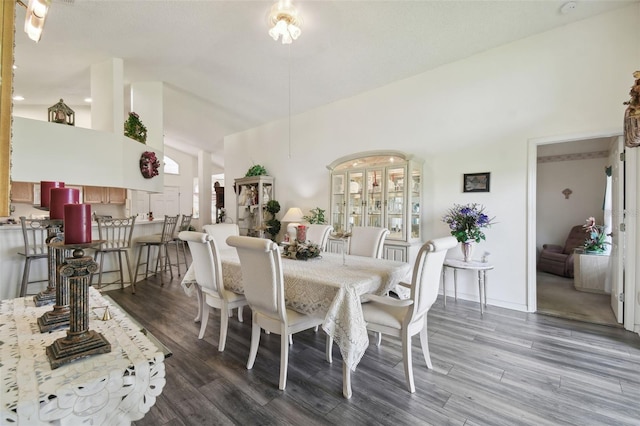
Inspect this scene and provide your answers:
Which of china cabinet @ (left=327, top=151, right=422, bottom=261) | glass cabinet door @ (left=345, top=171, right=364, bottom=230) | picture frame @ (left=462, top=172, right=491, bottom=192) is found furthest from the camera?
glass cabinet door @ (left=345, top=171, right=364, bottom=230)

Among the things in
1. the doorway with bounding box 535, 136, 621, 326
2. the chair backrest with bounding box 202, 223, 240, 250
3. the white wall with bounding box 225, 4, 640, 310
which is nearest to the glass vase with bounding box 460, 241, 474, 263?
the white wall with bounding box 225, 4, 640, 310

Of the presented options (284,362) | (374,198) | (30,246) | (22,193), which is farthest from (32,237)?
(374,198)

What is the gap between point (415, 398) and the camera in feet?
6.16

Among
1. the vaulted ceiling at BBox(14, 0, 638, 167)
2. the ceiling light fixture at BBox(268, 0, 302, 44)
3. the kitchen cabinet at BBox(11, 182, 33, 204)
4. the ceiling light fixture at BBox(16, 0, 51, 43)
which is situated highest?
the vaulted ceiling at BBox(14, 0, 638, 167)

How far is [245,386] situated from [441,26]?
4.02 meters

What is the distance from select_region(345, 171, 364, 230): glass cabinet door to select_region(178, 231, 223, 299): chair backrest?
2426 millimetres

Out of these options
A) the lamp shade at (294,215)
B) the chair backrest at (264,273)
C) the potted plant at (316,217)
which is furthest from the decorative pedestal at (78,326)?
the lamp shade at (294,215)

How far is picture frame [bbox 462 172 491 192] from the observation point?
362cm

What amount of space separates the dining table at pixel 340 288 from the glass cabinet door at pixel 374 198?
5.15 feet

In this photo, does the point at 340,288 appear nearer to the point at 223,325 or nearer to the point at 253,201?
the point at 223,325

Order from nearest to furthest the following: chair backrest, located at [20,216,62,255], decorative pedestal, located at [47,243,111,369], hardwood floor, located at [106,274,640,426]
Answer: decorative pedestal, located at [47,243,111,369] → hardwood floor, located at [106,274,640,426] → chair backrest, located at [20,216,62,255]

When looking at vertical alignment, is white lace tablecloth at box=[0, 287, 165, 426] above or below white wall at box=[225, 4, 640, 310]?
below

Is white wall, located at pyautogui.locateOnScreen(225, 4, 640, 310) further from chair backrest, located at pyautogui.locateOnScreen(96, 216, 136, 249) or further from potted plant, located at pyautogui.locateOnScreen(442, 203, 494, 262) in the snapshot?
chair backrest, located at pyautogui.locateOnScreen(96, 216, 136, 249)

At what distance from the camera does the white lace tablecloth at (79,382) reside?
0.65 m
